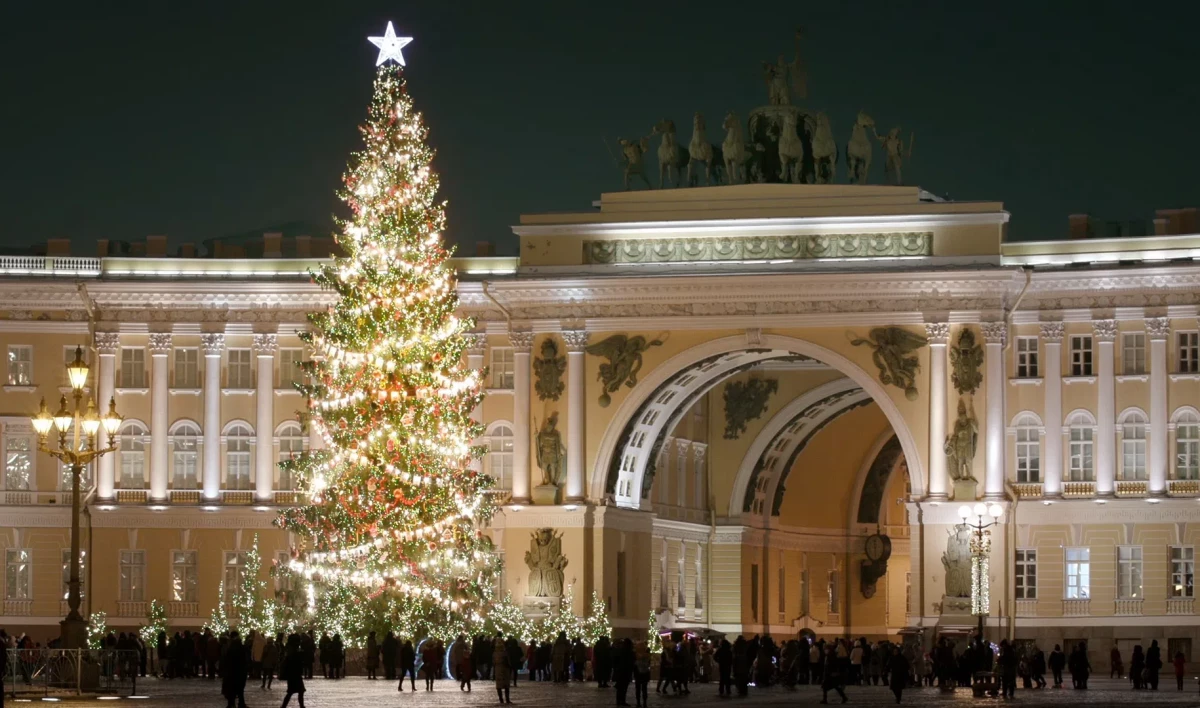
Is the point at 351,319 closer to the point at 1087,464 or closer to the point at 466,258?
the point at 466,258

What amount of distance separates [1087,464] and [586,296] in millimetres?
13869

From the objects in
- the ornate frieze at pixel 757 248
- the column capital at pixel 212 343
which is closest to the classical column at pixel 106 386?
the column capital at pixel 212 343

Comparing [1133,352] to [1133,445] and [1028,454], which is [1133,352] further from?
[1028,454]

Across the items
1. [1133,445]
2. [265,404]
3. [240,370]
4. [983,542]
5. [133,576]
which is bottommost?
[133,576]

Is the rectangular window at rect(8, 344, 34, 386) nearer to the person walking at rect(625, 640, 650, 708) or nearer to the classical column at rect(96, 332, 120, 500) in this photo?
the classical column at rect(96, 332, 120, 500)

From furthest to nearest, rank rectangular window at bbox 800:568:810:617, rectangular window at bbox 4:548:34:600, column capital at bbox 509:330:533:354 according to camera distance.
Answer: rectangular window at bbox 800:568:810:617 < rectangular window at bbox 4:548:34:600 < column capital at bbox 509:330:533:354

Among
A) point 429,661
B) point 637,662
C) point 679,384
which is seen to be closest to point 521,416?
point 679,384

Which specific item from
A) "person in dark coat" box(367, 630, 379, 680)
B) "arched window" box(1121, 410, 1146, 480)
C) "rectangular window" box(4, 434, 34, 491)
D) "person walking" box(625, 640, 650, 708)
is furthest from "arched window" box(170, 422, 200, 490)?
"person walking" box(625, 640, 650, 708)

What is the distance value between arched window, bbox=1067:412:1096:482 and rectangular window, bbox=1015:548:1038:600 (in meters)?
2.26

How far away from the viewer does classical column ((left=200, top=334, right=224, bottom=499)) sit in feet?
234

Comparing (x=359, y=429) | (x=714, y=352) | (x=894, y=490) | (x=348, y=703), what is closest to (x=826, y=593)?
(x=894, y=490)

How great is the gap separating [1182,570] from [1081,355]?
6.12 metres

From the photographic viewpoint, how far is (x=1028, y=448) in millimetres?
67750

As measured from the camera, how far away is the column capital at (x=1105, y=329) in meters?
67.1
